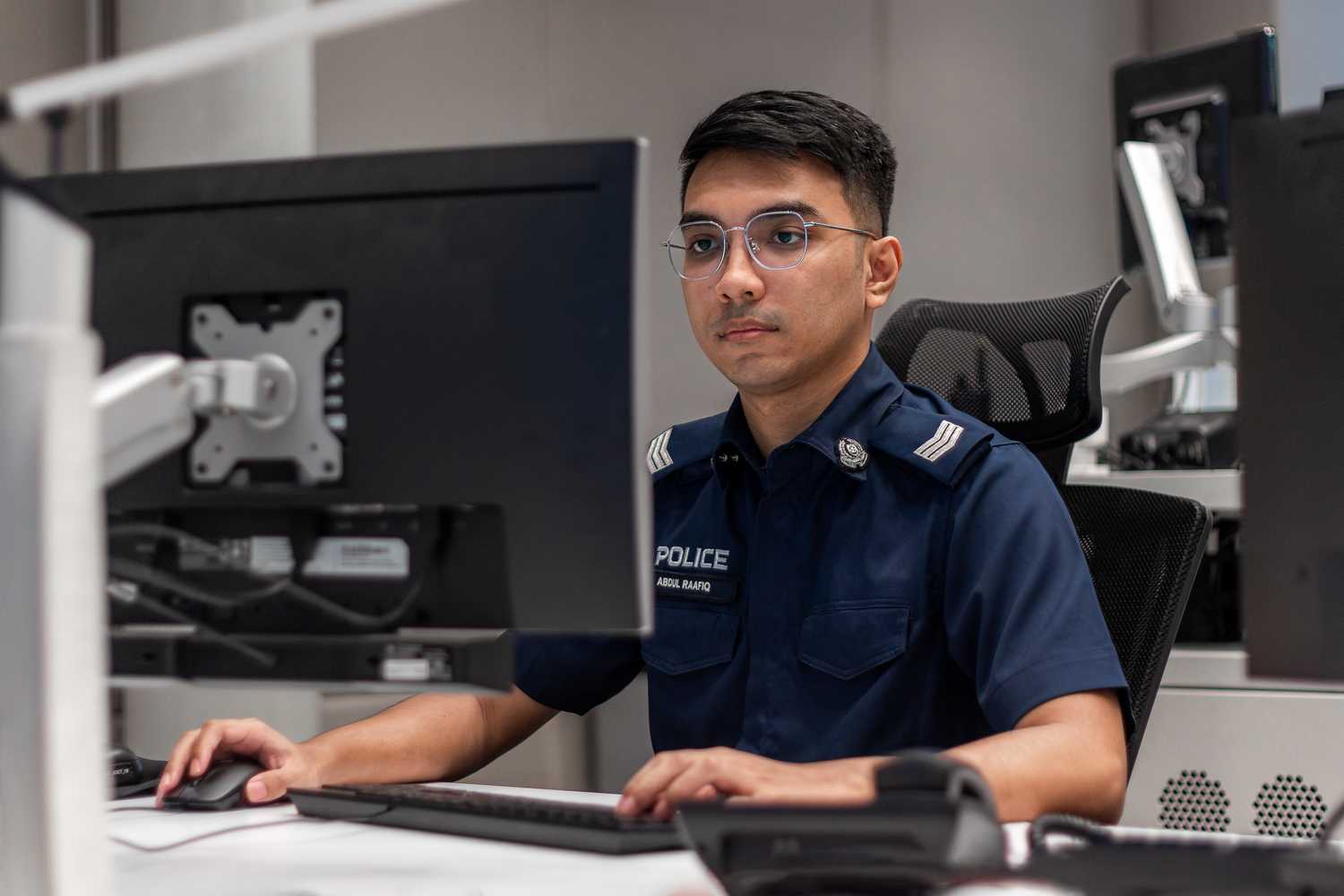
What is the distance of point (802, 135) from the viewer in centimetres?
159

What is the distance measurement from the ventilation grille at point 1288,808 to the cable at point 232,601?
1.51m

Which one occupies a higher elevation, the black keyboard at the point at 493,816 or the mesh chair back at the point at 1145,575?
the mesh chair back at the point at 1145,575

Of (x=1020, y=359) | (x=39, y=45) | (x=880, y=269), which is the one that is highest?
(x=39, y=45)

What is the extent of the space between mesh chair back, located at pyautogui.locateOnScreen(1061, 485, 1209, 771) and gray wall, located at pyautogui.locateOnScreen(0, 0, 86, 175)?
237cm

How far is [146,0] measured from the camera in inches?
117

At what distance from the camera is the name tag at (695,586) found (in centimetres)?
158

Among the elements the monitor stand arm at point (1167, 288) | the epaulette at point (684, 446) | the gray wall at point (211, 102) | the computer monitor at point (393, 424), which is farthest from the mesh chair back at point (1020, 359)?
the gray wall at point (211, 102)

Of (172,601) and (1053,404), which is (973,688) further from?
(172,601)

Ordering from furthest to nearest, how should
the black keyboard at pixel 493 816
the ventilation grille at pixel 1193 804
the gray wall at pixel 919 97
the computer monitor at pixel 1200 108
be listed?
the gray wall at pixel 919 97 < the computer monitor at pixel 1200 108 < the ventilation grille at pixel 1193 804 < the black keyboard at pixel 493 816

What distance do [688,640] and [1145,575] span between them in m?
0.51

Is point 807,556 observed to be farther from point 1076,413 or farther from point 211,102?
point 211,102

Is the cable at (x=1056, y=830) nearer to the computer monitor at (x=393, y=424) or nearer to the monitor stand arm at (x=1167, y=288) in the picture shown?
the computer monitor at (x=393, y=424)

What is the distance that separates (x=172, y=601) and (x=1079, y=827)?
0.64m

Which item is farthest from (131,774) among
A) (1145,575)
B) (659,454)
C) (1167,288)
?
(1167,288)
